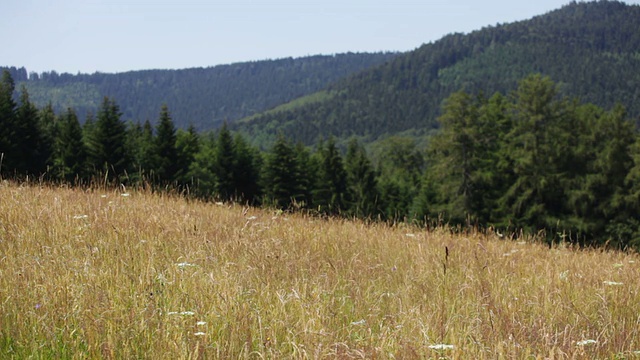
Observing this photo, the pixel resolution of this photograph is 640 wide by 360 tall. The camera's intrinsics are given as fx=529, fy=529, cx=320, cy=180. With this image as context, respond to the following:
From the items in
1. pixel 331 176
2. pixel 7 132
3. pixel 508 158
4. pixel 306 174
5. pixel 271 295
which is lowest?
pixel 331 176

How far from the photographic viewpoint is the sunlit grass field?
→ 10.3 ft

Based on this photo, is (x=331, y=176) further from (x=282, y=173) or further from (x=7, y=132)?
(x=7, y=132)

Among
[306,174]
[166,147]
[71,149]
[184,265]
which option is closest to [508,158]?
[306,174]

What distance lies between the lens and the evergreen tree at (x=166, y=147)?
47438 millimetres

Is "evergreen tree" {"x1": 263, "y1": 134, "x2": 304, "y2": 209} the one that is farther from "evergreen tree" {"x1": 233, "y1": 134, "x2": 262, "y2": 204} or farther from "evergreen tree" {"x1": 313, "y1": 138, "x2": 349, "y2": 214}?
"evergreen tree" {"x1": 313, "y1": 138, "x2": 349, "y2": 214}

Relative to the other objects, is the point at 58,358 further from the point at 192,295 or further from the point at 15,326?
the point at 192,295

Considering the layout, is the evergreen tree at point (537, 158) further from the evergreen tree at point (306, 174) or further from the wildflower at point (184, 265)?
the wildflower at point (184, 265)

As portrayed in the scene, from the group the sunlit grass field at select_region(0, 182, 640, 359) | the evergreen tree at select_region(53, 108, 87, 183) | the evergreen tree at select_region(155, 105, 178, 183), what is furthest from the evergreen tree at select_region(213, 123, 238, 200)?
the sunlit grass field at select_region(0, 182, 640, 359)

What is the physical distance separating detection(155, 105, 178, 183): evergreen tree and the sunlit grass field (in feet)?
136

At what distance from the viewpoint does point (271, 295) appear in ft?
13.8

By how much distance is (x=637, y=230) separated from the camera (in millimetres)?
36906

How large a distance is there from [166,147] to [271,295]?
1812 inches

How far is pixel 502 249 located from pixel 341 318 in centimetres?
442

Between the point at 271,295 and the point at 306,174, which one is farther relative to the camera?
the point at 306,174
